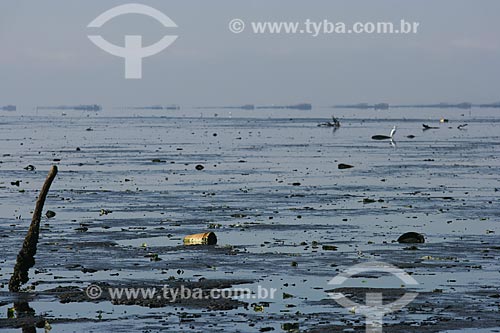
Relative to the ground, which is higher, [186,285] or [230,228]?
[230,228]

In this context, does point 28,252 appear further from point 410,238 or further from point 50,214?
point 50,214

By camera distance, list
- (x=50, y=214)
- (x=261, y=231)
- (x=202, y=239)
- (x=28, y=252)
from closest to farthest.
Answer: (x=28, y=252)
(x=202, y=239)
(x=261, y=231)
(x=50, y=214)

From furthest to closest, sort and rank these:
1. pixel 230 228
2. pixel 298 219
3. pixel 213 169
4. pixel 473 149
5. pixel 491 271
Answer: pixel 473 149
pixel 213 169
pixel 298 219
pixel 230 228
pixel 491 271

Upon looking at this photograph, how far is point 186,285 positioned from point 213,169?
1736 inches

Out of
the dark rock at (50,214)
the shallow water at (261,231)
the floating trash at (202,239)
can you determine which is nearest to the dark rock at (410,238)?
the shallow water at (261,231)

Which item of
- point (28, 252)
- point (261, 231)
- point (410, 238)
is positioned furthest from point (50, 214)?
point (28, 252)

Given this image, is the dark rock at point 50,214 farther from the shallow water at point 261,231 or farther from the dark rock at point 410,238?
the dark rock at point 410,238

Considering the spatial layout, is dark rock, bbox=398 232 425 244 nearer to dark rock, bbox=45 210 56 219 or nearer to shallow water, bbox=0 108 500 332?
shallow water, bbox=0 108 500 332

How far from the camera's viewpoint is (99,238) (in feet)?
117

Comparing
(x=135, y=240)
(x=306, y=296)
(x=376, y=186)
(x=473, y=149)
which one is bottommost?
(x=306, y=296)

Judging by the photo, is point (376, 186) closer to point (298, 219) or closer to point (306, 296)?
point (298, 219)

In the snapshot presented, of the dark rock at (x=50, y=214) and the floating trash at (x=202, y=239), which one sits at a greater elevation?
the dark rock at (x=50, y=214)

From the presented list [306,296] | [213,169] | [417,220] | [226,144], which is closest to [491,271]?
[306,296]

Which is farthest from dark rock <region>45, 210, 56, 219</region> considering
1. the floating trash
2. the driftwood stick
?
the driftwood stick
